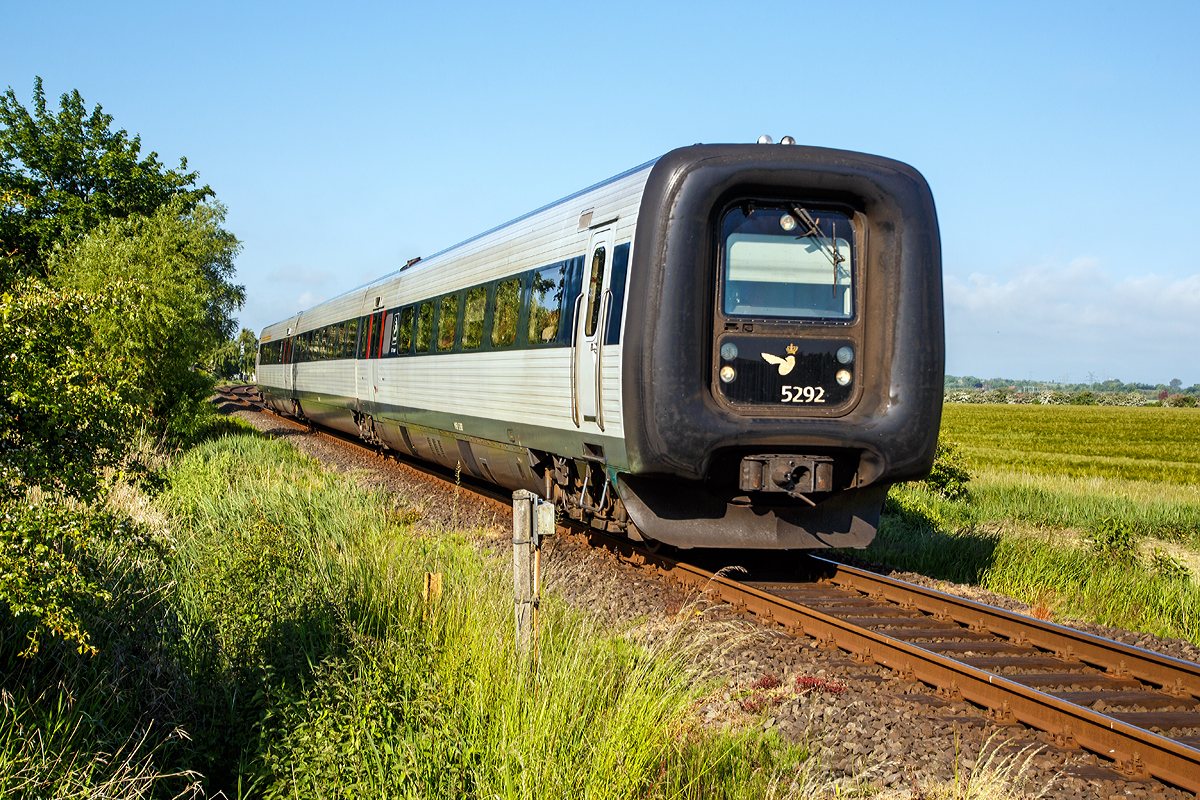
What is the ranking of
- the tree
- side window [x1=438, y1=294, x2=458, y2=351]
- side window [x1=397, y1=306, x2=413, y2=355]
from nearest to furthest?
side window [x1=438, y1=294, x2=458, y2=351]
side window [x1=397, y1=306, x2=413, y2=355]
the tree

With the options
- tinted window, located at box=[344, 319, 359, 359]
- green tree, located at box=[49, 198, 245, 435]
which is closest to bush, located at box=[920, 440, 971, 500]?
tinted window, located at box=[344, 319, 359, 359]

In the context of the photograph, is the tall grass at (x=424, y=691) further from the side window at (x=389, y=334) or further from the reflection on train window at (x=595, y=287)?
the side window at (x=389, y=334)

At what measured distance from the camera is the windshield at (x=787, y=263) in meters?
6.91

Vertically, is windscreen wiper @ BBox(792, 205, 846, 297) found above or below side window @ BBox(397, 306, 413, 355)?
above

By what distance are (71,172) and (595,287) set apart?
3228cm

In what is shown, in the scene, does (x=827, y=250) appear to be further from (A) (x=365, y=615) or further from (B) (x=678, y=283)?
(A) (x=365, y=615)

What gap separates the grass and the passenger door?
1.49 metres

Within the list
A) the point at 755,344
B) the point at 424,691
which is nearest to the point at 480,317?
the point at 755,344

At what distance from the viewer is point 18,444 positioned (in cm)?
432

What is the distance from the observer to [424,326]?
1321 cm

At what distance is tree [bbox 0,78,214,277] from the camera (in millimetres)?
31188

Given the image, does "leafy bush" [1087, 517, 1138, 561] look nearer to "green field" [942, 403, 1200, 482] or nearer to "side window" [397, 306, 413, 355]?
"green field" [942, 403, 1200, 482]

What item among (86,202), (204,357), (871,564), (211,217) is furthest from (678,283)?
(211,217)

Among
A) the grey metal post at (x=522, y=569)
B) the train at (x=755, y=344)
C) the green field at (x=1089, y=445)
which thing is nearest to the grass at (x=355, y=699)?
the grey metal post at (x=522, y=569)
